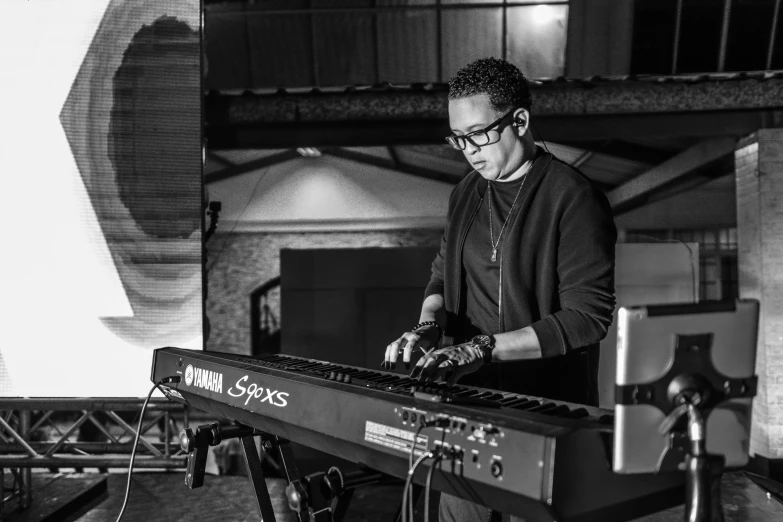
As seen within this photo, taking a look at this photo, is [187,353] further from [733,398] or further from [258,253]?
[258,253]

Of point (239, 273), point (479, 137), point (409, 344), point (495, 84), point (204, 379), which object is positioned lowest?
point (239, 273)

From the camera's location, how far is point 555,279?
5.11ft

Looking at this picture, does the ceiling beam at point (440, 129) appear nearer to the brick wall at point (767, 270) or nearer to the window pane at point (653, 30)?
the brick wall at point (767, 270)

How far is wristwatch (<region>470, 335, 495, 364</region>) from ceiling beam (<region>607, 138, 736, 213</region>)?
567 centimetres

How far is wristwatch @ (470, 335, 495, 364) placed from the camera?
1.38 m

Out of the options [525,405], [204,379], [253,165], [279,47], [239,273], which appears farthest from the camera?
[239,273]

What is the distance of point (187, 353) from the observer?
2039mm

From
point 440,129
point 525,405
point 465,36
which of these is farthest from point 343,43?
point 525,405

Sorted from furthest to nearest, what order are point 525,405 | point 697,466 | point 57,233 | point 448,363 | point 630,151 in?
1. point 630,151
2. point 57,233
3. point 448,363
4. point 525,405
5. point 697,466

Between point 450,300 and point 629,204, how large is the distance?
9.44m

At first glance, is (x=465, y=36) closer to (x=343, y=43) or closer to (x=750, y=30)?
(x=343, y=43)

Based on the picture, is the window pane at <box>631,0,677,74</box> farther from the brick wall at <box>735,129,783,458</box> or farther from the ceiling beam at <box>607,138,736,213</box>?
the brick wall at <box>735,129,783,458</box>

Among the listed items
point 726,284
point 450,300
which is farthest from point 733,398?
point 726,284

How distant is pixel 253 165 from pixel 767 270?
24.3ft
